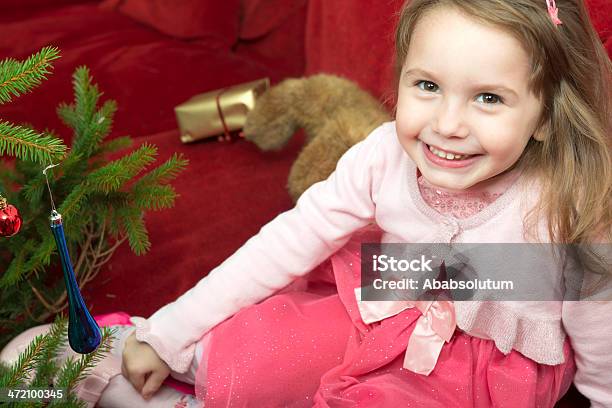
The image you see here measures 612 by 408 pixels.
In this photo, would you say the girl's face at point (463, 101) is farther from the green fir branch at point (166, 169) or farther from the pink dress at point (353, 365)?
the green fir branch at point (166, 169)

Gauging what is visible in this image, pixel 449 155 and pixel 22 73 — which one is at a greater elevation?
pixel 22 73

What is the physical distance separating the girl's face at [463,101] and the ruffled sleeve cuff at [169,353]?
42 cm

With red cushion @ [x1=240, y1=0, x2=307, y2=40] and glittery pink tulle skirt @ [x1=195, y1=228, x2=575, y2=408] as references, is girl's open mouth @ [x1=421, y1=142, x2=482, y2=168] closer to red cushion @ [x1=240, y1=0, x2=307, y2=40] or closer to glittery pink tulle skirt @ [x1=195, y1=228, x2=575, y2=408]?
glittery pink tulle skirt @ [x1=195, y1=228, x2=575, y2=408]

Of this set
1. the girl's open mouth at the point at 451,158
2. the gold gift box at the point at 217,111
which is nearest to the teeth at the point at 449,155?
the girl's open mouth at the point at 451,158

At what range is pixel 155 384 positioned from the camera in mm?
1003

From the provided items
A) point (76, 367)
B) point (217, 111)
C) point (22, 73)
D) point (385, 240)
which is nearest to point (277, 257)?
point (385, 240)

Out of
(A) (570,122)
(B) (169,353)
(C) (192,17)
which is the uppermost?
(A) (570,122)

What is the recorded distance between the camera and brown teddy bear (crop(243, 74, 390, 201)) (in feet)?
4.30

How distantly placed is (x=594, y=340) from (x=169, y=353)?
0.57 meters

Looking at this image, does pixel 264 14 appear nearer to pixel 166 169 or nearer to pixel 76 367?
pixel 166 169

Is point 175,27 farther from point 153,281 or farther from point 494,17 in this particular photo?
point 494,17

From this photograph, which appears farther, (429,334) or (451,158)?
(429,334)

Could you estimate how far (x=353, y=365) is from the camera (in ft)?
3.11

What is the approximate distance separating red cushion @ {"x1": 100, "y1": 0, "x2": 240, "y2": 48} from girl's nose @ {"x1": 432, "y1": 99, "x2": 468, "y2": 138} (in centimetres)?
117
